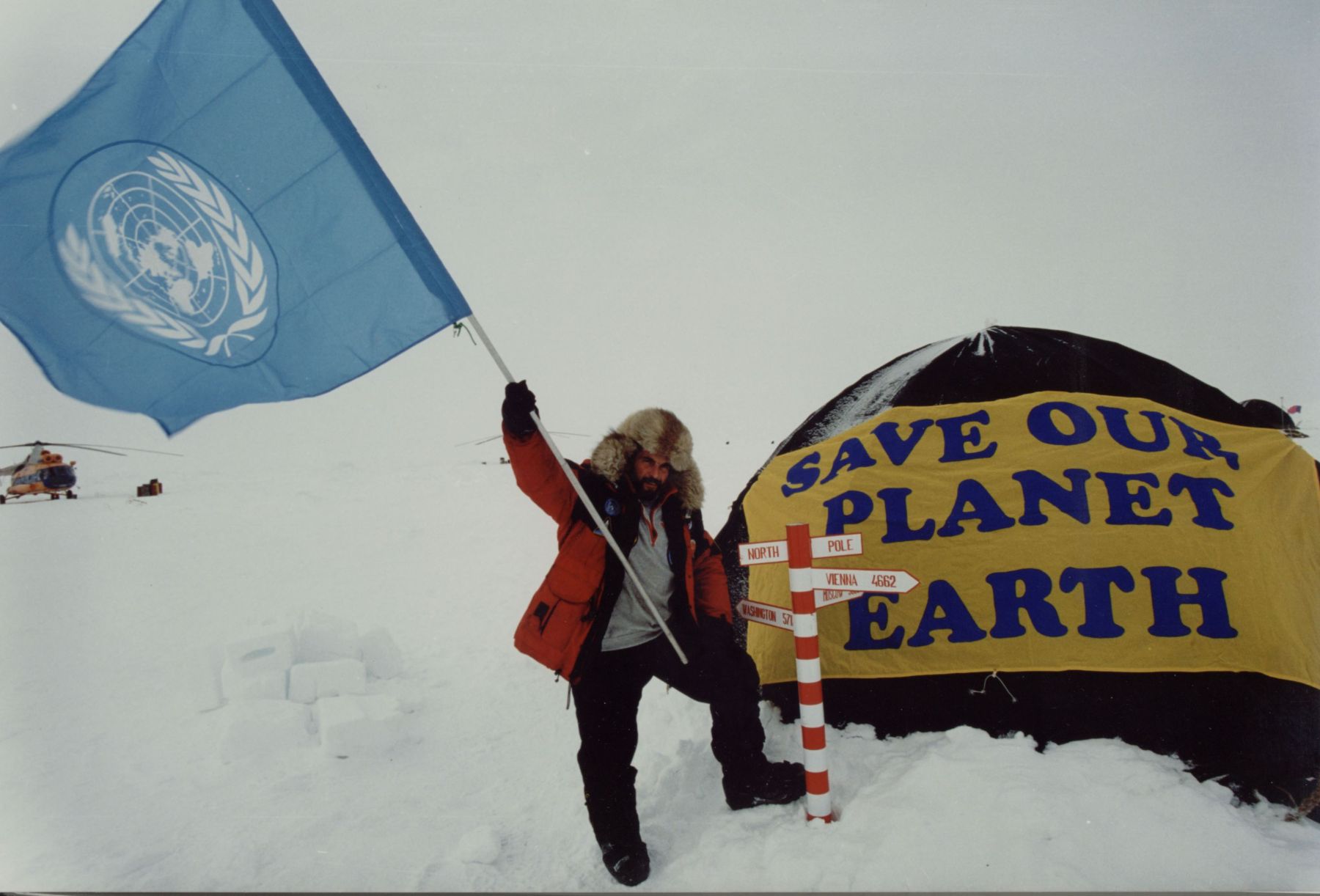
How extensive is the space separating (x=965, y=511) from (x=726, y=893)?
2105 millimetres

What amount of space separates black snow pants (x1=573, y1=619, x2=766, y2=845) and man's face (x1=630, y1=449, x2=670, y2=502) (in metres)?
0.68

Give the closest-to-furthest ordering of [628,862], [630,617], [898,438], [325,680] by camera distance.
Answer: [628,862]
[630,617]
[898,438]
[325,680]

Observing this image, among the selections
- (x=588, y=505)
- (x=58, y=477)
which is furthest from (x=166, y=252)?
(x=58, y=477)

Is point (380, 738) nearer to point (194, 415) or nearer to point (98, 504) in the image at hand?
point (194, 415)

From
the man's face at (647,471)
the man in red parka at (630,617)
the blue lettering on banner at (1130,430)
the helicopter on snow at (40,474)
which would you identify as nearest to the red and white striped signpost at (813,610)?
the man in red parka at (630,617)

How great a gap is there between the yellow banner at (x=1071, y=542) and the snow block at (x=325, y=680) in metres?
2.72

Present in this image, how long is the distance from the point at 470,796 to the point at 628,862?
1204 mm

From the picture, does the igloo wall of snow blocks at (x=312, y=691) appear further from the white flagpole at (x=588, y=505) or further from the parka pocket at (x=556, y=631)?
the white flagpole at (x=588, y=505)

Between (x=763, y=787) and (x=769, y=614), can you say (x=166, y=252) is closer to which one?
(x=769, y=614)

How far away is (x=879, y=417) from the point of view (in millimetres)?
3863

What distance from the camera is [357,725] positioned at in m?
3.83

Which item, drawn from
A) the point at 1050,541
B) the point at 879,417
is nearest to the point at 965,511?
the point at 1050,541

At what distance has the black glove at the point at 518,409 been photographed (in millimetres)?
2605

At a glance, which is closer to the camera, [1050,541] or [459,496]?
[1050,541]
